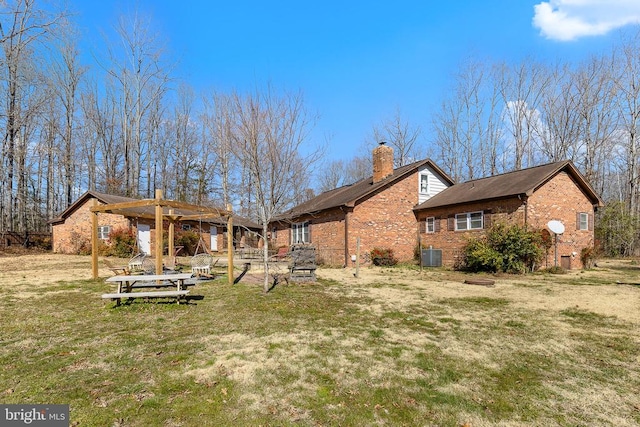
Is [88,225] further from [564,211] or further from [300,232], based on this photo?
[564,211]

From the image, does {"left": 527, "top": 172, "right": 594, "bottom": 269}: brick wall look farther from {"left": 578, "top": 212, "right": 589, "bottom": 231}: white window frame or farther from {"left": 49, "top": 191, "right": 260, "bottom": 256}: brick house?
{"left": 49, "top": 191, "right": 260, "bottom": 256}: brick house

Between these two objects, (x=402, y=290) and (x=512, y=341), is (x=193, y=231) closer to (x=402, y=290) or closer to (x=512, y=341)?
(x=402, y=290)

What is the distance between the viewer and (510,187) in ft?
50.7

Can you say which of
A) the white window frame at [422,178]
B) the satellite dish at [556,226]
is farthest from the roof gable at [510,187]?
the satellite dish at [556,226]

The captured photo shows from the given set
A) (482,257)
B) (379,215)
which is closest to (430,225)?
(379,215)

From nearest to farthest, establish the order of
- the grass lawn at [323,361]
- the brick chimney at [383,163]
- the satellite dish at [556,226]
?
the grass lawn at [323,361] → the satellite dish at [556,226] → the brick chimney at [383,163]

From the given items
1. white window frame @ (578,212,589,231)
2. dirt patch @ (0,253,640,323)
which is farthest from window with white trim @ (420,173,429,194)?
white window frame @ (578,212,589,231)

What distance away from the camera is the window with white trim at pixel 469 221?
16375 mm

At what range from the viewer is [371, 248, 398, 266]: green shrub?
17.6m

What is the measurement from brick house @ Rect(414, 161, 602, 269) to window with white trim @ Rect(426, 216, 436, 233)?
0.06m

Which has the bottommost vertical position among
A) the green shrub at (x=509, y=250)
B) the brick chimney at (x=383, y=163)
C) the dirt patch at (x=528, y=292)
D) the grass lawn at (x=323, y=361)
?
the dirt patch at (x=528, y=292)

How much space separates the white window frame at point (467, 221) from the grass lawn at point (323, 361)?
8.28m

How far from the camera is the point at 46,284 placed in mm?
10273

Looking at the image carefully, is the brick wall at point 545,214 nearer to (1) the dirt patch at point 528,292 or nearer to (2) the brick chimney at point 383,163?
(1) the dirt patch at point 528,292
